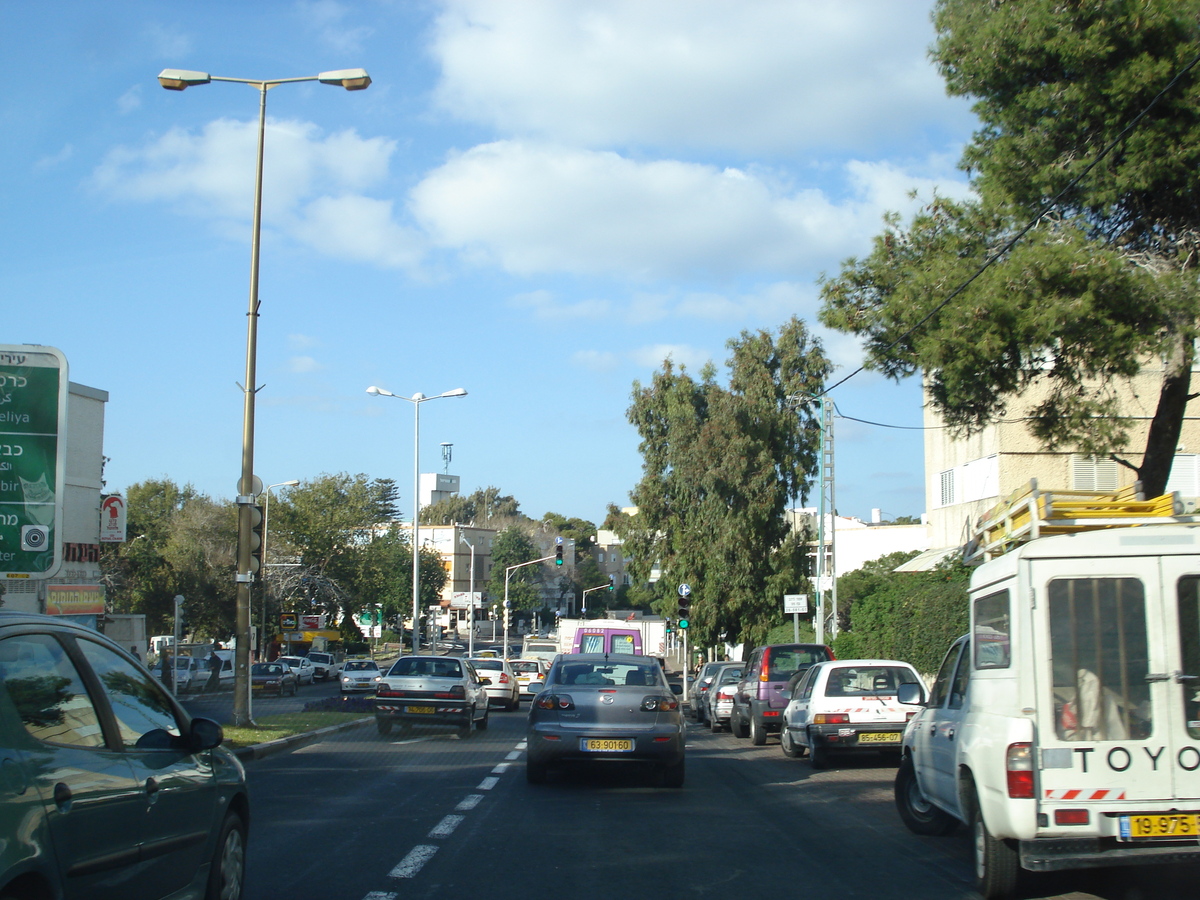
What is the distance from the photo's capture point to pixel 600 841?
29.8ft

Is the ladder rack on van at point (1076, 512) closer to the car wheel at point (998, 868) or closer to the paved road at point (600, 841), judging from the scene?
the car wheel at point (998, 868)

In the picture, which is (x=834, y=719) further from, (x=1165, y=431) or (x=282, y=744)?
(x=282, y=744)

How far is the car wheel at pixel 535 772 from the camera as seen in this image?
1286 centimetres

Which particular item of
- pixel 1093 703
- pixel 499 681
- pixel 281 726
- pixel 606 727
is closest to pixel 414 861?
pixel 1093 703

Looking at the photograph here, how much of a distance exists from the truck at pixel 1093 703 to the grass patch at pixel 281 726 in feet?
32.7

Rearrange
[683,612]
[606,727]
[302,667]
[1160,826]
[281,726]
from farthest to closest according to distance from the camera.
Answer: [302,667], [683,612], [281,726], [606,727], [1160,826]

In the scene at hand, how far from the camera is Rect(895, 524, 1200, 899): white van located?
6426 mm

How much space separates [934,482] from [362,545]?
4439 cm

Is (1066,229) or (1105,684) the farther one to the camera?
(1066,229)

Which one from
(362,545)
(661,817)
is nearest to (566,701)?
(661,817)

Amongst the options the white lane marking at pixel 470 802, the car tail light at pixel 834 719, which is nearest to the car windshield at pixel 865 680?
the car tail light at pixel 834 719

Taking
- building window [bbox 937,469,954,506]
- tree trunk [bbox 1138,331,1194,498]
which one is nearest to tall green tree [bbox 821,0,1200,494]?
tree trunk [bbox 1138,331,1194,498]

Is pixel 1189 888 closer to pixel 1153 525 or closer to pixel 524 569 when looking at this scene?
pixel 1153 525

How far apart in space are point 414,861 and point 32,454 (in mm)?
5966
